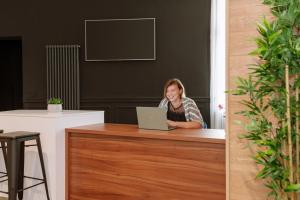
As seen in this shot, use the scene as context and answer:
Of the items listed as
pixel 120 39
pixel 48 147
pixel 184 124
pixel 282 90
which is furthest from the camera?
pixel 120 39

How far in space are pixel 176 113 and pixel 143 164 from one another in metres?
1.03

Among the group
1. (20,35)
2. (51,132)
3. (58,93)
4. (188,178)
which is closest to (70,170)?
(51,132)

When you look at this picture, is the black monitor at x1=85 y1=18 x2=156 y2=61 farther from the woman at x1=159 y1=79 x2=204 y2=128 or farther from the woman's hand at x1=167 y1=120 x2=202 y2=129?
the woman's hand at x1=167 y1=120 x2=202 y2=129

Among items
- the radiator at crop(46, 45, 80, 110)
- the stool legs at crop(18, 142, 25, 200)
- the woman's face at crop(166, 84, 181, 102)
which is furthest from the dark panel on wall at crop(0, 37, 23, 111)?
the woman's face at crop(166, 84, 181, 102)

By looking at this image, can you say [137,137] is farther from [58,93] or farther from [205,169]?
[58,93]

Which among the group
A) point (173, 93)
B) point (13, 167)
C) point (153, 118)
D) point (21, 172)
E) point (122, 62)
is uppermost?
point (122, 62)

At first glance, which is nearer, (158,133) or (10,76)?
(158,133)

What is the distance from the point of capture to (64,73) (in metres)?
6.29

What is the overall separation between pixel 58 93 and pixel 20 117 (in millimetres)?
2558

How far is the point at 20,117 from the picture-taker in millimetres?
3791

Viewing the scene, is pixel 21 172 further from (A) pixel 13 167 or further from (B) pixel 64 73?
(B) pixel 64 73

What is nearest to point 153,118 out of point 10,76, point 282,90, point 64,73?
point 282,90

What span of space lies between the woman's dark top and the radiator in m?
2.55

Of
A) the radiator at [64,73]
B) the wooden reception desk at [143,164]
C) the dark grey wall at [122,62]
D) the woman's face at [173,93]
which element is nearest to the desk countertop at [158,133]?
the wooden reception desk at [143,164]
